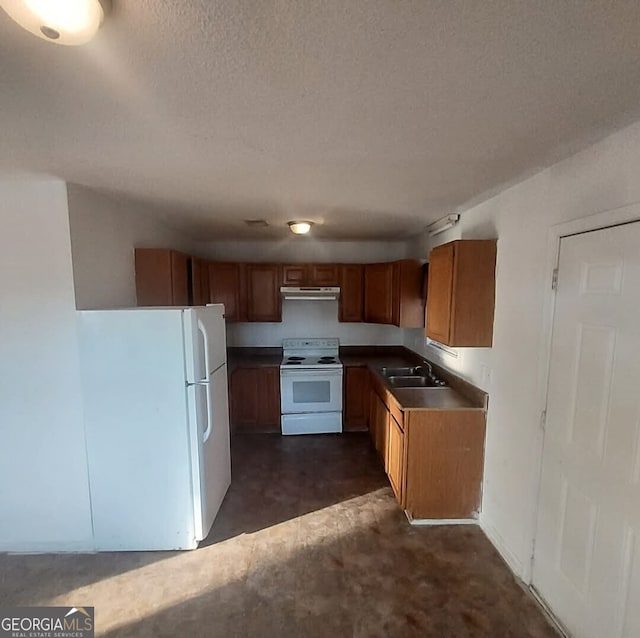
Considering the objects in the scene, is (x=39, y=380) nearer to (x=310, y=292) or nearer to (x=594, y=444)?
(x=310, y=292)

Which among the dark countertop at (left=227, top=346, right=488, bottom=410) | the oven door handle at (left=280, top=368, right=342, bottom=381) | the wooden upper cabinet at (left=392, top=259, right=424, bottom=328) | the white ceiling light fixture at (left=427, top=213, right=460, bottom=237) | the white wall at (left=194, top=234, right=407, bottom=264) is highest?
the white ceiling light fixture at (left=427, top=213, right=460, bottom=237)

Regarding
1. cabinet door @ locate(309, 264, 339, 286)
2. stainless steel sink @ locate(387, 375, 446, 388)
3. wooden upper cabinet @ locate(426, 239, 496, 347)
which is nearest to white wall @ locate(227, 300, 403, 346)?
cabinet door @ locate(309, 264, 339, 286)

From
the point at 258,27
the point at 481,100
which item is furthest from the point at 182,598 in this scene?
the point at 481,100

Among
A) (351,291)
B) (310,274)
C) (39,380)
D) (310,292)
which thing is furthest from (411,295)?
(39,380)

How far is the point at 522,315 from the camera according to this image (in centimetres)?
207

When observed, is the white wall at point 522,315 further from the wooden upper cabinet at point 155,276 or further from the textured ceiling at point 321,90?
the wooden upper cabinet at point 155,276

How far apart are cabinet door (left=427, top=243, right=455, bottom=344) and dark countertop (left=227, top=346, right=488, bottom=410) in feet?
1.57

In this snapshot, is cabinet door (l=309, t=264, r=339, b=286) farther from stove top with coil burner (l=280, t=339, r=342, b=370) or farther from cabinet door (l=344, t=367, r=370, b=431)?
cabinet door (l=344, t=367, r=370, b=431)

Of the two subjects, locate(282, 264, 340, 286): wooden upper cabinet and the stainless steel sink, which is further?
locate(282, 264, 340, 286): wooden upper cabinet

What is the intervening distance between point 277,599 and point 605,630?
59.8 inches

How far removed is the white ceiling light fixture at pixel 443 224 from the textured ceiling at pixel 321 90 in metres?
0.93

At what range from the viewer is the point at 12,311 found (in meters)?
2.17

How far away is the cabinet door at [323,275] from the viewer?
430cm

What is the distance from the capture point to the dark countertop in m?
2.60
